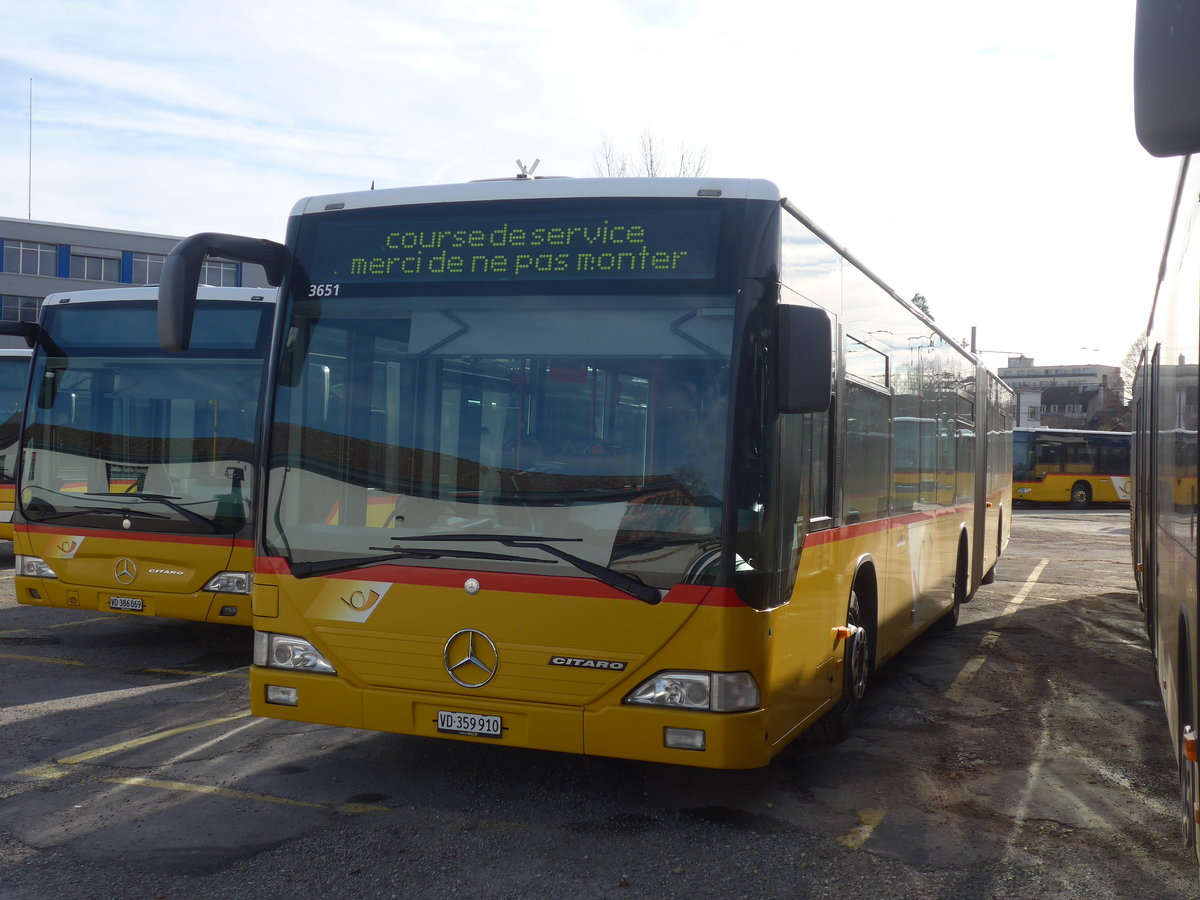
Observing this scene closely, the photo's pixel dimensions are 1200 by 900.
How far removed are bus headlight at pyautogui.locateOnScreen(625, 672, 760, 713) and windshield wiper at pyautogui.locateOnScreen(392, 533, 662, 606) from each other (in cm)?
35

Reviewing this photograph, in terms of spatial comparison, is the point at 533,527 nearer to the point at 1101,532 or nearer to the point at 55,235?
the point at 1101,532

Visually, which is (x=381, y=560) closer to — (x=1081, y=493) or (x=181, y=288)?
(x=181, y=288)

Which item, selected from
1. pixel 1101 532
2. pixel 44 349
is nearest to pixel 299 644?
pixel 44 349

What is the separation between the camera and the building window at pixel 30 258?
62.9m

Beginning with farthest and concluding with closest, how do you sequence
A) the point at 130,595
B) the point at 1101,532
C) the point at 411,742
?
the point at 1101,532, the point at 130,595, the point at 411,742

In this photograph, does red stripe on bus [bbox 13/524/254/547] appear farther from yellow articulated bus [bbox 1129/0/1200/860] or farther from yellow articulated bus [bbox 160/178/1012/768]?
yellow articulated bus [bbox 1129/0/1200/860]

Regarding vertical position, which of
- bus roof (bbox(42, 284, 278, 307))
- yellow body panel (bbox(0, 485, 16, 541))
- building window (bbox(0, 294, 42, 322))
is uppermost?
building window (bbox(0, 294, 42, 322))

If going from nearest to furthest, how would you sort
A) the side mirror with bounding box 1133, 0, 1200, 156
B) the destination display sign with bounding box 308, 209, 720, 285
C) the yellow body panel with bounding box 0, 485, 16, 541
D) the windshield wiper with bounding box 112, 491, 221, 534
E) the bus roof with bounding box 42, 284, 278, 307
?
the side mirror with bounding box 1133, 0, 1200, 156
the destination display sign with bounding box 308, 209, 720, 285
the windshield wiper with bounding box 112, 491, 221, 534
the bus roof with bounding box 42, 284, 278, 307
the yellow body panel with bounding box 0, 485, 16, 541

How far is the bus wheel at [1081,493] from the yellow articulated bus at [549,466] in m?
42.0

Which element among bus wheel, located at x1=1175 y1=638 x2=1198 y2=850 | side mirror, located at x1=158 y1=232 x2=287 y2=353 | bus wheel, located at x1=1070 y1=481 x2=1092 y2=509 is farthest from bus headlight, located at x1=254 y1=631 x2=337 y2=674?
bus wheel, located at x1=1070 y1=481 x2=1092 y2=509

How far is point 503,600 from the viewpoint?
5137 mm

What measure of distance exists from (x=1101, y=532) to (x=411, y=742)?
1078 inches

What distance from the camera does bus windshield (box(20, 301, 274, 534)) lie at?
358 inches

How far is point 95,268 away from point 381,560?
220ft
